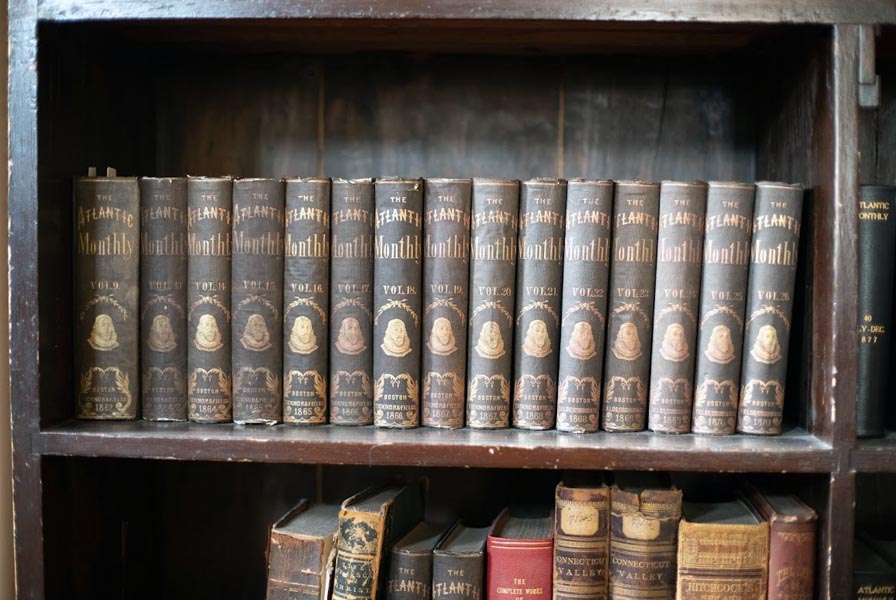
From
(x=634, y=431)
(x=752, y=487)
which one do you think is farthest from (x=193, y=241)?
(x=752, y=487)

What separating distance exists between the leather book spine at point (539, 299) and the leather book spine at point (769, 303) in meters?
0.20

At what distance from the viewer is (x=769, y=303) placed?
2.75ft

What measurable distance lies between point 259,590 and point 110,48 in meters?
0.74

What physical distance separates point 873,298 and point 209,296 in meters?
0.71

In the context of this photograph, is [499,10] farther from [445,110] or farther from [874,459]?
[874,459]

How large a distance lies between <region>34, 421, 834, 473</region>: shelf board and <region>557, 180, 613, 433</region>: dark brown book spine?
Result: 34 mm

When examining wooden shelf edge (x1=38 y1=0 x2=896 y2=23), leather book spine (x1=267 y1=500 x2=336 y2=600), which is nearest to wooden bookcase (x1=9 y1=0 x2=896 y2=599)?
wooden shelf edge (x1=38 y1=0 x2=896 y2=23)

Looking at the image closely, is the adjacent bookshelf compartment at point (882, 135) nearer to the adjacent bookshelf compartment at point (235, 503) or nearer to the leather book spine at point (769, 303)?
the leather book spine at point (769, 303)

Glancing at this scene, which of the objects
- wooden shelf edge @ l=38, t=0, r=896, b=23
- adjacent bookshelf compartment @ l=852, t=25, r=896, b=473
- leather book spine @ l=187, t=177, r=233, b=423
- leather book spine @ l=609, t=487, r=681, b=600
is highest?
wooden shelf edge @ l=38, t=0, r=896, b=23

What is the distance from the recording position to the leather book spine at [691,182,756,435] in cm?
84

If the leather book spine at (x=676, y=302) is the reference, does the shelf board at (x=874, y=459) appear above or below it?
below

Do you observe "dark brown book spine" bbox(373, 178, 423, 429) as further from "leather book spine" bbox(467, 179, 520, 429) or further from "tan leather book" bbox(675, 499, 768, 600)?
"tan leather book" bbox(675, 499, 768, 600)

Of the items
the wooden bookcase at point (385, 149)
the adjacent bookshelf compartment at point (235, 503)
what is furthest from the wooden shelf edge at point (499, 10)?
the adjacent bookshelf compartment at point (235, 503)

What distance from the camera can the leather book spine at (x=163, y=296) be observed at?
2.88 ft
